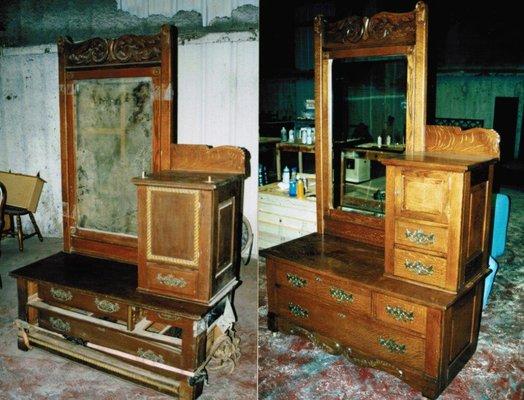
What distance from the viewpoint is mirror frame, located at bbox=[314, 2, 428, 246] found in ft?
10.5

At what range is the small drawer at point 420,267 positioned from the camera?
2836 mm

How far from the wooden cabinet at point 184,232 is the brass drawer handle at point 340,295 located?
785 millimetres

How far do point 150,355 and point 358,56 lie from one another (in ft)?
8.49

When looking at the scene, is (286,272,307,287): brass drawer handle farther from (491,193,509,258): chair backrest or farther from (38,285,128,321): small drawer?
(491,193,509,258): chair backrest

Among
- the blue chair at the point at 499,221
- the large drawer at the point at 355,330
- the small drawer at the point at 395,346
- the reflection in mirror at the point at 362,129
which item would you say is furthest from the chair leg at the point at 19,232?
the blue chair at the point at 499,221

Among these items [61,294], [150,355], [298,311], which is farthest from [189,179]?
[298,311]

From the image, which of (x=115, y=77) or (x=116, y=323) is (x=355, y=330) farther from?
(x=115, y=77)

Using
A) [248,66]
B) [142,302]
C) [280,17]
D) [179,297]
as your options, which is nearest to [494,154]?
[179,297]

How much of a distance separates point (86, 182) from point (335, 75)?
216 centimetres

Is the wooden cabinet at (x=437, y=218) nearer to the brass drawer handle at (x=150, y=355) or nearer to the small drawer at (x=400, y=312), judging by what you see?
the small drawer at (x=400, y=312)

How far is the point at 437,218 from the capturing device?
9.12 ft

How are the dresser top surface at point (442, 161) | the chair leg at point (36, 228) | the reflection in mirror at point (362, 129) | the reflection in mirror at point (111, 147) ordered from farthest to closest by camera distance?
the chair leg at point (36, 228)
the reflection in mirror at point (362, 129)
the reflection in mirror at point (111, 147)
the dresser top surface at point (442, 161)

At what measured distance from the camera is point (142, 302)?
2857 millimetres

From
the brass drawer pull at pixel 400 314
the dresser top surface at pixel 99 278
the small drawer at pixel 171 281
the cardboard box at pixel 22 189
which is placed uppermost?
the cardboard box at pixel 22 189
